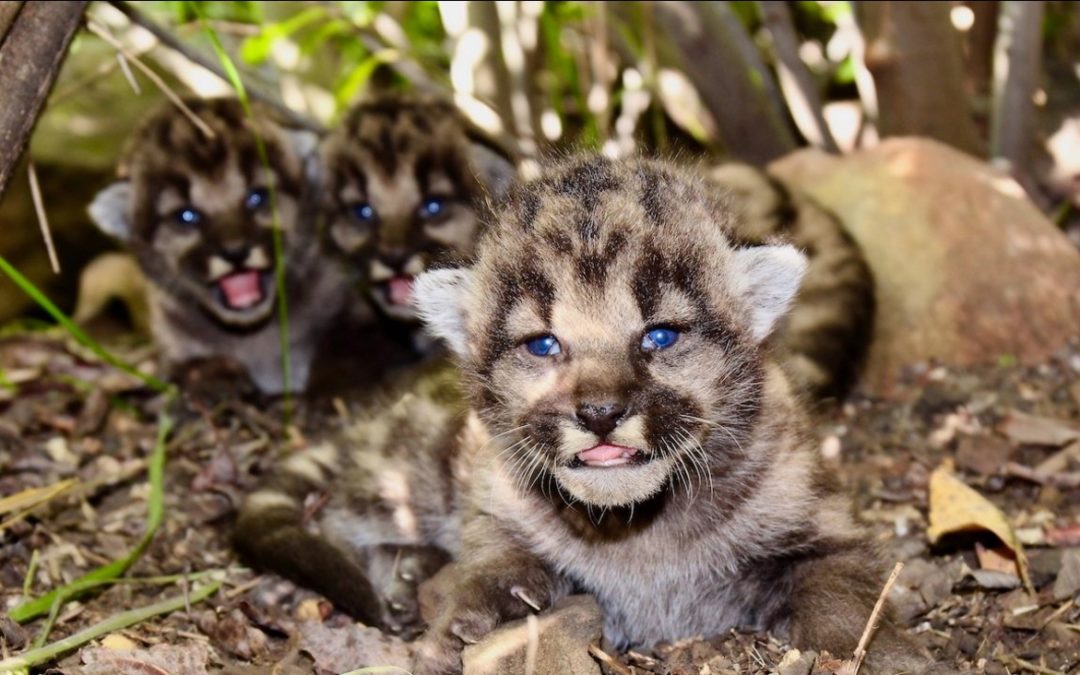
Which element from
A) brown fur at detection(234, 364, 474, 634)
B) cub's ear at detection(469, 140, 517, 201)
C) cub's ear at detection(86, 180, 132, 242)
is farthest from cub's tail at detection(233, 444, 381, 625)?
cub's ear at detection(86, 180, 132, 242)

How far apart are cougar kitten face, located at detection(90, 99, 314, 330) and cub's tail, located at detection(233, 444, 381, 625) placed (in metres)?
1.71

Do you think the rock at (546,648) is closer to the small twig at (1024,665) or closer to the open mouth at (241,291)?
the small twig at (1024,665)

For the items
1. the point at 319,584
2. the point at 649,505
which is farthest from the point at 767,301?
the point at 319,584

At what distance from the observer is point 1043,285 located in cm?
563

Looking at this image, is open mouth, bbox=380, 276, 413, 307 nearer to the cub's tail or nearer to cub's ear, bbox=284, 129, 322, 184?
cub's ear, bbox=284, 129, 322, 184

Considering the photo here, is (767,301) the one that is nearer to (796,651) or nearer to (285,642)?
(796,651)

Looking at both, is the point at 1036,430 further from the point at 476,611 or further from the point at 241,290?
the point at 241,290

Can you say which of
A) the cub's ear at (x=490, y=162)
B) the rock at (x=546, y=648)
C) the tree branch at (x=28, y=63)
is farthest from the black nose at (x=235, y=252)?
the rock at (x=546, y=648)

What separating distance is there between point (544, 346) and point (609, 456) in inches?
16.7

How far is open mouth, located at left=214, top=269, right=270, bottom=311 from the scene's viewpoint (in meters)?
6.55

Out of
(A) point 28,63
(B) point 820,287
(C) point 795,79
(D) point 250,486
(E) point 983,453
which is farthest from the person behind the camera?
(C) point 795,79

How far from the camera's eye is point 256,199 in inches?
256

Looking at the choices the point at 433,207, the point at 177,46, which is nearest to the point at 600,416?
the point at 177,46

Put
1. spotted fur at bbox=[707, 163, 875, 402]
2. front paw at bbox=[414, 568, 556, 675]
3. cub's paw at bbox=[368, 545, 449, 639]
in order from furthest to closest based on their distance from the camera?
spotted fur at bbox=[707, 163, 875, 402], cub's paw at bbox=[368, 545, 449, 639], front paw at bbox=[414, 568, 556, 675]
